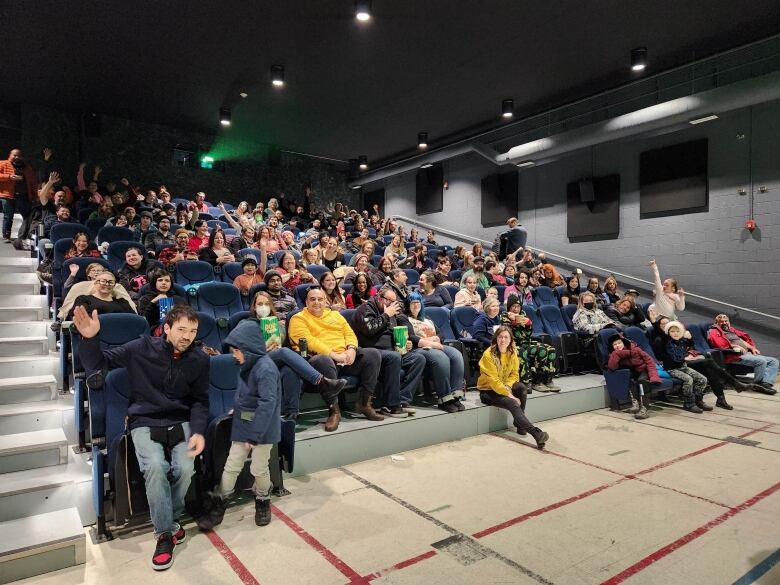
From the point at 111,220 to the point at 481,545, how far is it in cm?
597

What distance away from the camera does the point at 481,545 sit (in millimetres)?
2117

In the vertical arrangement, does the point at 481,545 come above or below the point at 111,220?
below

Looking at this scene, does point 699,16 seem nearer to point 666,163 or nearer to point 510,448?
point 666,163

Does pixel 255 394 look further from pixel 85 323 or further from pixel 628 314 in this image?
pixel 628 314

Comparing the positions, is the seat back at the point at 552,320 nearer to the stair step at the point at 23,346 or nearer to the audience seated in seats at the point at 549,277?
the audience seated in seats at the point at 549,277

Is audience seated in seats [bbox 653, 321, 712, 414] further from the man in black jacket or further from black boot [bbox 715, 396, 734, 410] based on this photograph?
the man in black jacket

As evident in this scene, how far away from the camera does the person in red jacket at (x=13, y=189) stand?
581 cm

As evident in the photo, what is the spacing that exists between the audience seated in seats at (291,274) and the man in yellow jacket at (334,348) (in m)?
1.28

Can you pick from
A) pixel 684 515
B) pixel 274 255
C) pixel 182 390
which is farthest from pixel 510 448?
pixel 274 255

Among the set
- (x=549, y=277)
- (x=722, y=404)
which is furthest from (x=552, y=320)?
(x=722, y=404)

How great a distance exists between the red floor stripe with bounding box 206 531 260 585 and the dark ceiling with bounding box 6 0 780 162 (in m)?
5.44

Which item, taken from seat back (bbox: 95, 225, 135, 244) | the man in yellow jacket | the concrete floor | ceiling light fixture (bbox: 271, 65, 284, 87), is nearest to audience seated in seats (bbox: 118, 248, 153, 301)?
seat back (bbox: 95, 225, 135, 244)

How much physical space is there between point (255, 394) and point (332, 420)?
881 mm

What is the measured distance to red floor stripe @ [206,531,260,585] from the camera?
1858 millimetres
